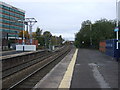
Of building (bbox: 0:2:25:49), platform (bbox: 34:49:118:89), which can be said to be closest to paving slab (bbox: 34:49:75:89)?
platform (bbox: 34:49:118:89)

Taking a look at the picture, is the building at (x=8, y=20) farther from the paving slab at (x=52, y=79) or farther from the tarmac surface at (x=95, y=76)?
the paving slab at (x=52, y=79)

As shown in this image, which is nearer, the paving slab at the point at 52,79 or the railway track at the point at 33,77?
the paving slab at the point at 52,79

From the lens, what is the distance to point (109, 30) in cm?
5884

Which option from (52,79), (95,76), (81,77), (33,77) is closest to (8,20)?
(33,77)

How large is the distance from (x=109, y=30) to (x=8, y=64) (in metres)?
40.9

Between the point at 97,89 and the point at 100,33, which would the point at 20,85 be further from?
the point at 100,33

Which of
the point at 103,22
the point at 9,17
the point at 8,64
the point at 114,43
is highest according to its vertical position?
the point at 9,17

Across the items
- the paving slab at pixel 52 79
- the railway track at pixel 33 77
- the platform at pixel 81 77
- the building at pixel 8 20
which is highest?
the building at pixel 8 20

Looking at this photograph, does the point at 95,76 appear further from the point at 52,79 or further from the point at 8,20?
the point at 8,20

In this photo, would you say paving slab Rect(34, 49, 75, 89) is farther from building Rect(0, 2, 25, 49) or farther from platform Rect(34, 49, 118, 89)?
building Rect(0, 2, 25, 49)

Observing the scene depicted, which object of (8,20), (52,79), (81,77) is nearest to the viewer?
(81,77)

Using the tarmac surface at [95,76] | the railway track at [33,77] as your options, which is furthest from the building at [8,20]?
the tarmac surface at [95,76]

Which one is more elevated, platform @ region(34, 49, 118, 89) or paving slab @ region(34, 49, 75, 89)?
platform @ region(34, 49, 118, 89)

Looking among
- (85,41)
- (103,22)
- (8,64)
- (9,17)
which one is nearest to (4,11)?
(9,17)
